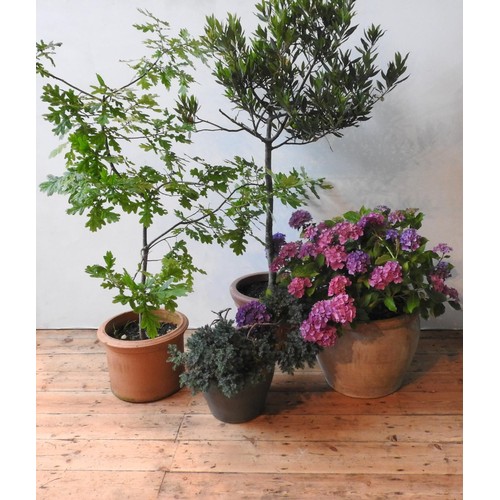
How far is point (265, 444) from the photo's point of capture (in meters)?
1.45

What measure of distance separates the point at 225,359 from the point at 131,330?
0.59 meters

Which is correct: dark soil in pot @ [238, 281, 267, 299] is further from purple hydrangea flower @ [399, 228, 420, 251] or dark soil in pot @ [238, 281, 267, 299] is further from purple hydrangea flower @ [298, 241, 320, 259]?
purple hydrangea flower @ [399, 228, 420, 251]

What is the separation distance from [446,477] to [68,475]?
1073 mm

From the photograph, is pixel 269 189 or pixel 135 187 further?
pixel 269 189

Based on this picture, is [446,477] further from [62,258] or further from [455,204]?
[62,258]

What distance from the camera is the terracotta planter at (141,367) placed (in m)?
1.65

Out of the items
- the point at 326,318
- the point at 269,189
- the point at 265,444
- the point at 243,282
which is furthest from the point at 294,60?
the point at 265,444

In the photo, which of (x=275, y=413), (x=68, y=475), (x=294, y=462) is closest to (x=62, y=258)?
(x=68, y=475)

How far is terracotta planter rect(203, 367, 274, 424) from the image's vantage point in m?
1.51

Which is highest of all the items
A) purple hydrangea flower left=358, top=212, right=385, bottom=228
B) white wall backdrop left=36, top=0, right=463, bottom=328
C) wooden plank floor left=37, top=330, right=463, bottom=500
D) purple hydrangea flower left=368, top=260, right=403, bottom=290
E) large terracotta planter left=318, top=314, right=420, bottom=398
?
white wall backdrop left=36, top=0, right=463, bottom=328

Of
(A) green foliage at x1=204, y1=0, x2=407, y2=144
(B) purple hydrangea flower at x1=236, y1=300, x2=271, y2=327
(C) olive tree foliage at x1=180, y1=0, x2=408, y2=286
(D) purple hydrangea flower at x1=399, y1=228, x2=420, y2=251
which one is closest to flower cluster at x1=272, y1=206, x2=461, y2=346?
(D) purple hydrangea flower at x1=399, y1=228, x2=420, y2=251

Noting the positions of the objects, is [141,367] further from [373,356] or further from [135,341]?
[373,356]

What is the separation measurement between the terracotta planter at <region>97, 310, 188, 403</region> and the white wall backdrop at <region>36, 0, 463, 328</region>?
584mm
